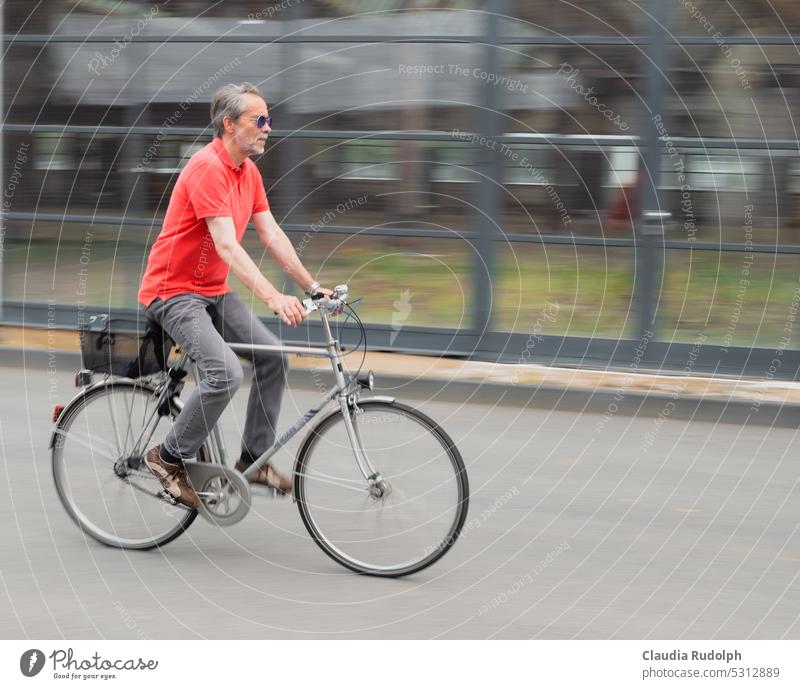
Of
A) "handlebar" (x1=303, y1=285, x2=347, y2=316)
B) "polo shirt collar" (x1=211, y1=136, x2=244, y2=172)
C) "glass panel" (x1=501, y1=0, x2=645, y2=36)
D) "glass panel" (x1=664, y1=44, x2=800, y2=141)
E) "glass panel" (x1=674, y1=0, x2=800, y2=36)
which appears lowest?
"handlebar" (x1=303, y1=285, x2=347, y2=316)

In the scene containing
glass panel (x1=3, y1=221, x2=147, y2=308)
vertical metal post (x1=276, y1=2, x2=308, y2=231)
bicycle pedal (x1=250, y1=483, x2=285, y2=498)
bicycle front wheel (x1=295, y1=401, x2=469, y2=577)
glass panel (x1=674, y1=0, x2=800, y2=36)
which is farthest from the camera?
glass panel (x1=3, y1=221, x2=147, y2=308)

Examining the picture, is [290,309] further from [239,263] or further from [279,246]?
[279,246]

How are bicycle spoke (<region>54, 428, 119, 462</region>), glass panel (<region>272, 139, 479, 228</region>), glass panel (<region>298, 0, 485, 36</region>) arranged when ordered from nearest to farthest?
bicycle spoke (<region>54, 428, 119, 462</region>), glass panel (<region>298, 0, 485, 36</region>), glass panel (<region>272, 139, 479, 228</region>)

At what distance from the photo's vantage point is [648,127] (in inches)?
316

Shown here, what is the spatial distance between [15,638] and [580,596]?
81.0 inches

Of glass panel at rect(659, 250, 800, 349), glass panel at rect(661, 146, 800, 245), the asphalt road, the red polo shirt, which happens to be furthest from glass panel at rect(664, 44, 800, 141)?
the red polo shirt

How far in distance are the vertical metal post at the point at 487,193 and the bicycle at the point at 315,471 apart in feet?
12.2

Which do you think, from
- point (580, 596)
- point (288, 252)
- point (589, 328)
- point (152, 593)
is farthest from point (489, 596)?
point (589, 328)

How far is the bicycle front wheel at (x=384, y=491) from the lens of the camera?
4.58 m

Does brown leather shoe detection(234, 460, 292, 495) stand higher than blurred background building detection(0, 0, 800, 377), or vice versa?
blurred background building detection(0, 0, 800, 377)

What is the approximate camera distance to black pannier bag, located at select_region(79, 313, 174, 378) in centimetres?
497

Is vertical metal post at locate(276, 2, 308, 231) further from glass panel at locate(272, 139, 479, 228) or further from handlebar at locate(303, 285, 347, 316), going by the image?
handlebar at locate(303, 285, 347, 316)

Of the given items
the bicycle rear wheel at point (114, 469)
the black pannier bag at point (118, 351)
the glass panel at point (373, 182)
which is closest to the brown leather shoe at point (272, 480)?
the bicycle rear wheel at point (114, 469)

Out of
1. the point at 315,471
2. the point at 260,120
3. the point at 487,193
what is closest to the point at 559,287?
the point at 487,193
